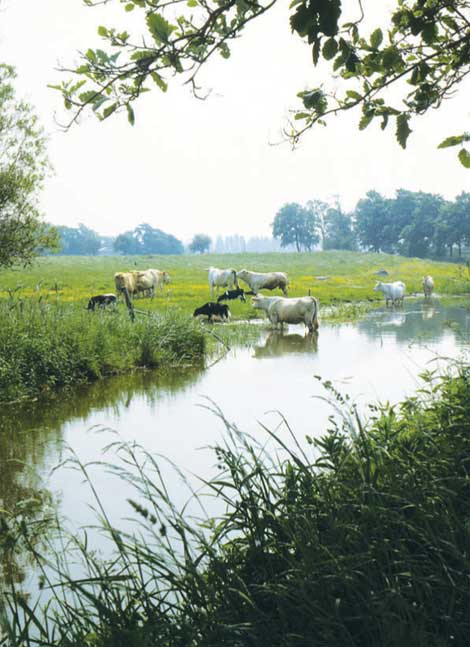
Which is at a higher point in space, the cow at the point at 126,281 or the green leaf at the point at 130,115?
the green leaf at the point at 130,115

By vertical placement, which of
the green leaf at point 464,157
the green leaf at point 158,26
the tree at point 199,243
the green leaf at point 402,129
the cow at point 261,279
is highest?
the tree at point 199,243

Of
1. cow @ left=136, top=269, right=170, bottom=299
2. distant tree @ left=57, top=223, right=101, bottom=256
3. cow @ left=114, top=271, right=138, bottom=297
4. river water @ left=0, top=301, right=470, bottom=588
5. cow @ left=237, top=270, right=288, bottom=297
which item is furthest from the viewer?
distant tree @ left=57, top=223, right=101, bottom=256

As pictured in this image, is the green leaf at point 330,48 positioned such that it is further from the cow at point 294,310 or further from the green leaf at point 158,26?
the cow at point 294,310

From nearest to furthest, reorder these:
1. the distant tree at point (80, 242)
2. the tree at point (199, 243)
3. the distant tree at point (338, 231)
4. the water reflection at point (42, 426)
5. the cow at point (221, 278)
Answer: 1. the water reflection at point (42, 426)
2. the cow at point (221, 278)
3. the distant tree at point (338, 231)
4. the distant tree at point (80, 242)
5. the tree at point (199, 243)

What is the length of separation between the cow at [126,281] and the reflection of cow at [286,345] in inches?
449

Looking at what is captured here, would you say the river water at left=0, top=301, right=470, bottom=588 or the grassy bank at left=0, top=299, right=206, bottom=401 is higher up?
the grassy bank at left=0, top=299, right=206, bottom=401

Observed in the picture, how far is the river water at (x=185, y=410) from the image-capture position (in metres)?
6.14

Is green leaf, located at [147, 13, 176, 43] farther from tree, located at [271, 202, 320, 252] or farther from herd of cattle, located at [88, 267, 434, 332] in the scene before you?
tree, located at [271, 202, 320, 252]

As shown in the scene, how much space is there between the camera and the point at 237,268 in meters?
59.9

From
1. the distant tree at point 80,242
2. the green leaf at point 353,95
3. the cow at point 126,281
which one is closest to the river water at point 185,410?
the green leaf at point 353,95

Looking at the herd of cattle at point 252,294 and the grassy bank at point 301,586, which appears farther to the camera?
the herd of cattle at point 252,294

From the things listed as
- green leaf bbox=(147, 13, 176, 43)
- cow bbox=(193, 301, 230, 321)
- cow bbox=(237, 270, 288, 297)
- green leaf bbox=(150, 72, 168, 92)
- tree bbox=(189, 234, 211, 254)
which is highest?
tree bbox=(189, 234, 211, 254)

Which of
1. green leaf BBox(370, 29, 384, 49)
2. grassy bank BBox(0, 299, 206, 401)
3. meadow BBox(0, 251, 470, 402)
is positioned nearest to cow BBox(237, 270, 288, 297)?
meadow BBox(0, 251, 470, 402)

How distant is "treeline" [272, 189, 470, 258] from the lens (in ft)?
272
